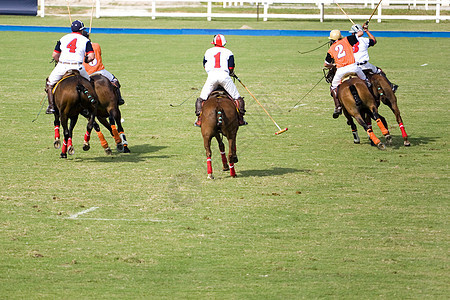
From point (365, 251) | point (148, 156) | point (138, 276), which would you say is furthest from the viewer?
point (148, 156)

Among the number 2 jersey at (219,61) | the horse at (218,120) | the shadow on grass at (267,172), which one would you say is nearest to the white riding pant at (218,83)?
the number 2 jersey at (219,61)

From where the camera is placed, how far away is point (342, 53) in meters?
15.3

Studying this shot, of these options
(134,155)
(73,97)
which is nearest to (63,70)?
(73,97)

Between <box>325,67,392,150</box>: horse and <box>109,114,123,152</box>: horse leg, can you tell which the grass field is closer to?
<box>109,114,123,152</box>: horse leg

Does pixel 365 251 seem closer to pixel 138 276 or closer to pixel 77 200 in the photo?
pixel 138 276

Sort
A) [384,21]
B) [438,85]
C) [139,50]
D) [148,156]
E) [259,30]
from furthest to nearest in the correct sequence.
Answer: [384,21], [259,30], [139,50], [438,85], [148,156]

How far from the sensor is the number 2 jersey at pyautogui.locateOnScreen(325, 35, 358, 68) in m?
15.3

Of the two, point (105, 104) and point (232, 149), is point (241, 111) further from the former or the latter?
point (105, 104)

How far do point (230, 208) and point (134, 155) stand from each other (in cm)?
448

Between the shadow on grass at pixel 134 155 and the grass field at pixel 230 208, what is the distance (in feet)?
0.12

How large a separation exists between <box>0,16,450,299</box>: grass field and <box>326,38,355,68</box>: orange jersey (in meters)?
1.72

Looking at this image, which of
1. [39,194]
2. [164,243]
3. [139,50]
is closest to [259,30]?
[139,50]

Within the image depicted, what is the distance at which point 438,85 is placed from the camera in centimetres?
2295

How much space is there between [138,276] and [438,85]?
656 inches
